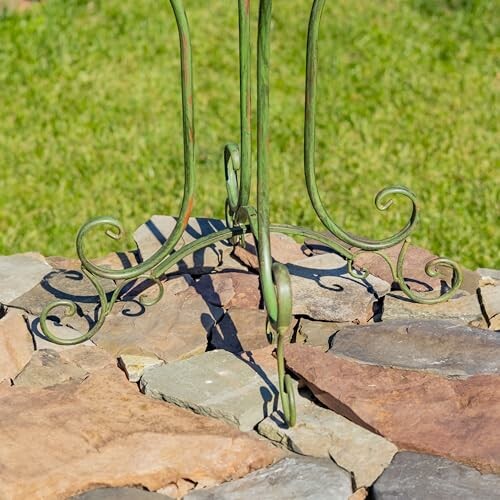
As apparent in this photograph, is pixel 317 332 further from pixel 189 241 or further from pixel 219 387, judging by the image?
pixel 189 241

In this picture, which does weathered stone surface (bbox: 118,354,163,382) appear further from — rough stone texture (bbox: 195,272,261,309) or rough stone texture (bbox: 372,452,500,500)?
rough stone texture (bbox: 372,452,500,500)

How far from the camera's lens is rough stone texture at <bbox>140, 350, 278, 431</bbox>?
286 centimetres

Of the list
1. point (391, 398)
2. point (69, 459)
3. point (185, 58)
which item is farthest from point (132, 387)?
point (185, 58)

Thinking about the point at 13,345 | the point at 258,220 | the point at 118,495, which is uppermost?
the point at 258,220

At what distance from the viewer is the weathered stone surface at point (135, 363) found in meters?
3.05

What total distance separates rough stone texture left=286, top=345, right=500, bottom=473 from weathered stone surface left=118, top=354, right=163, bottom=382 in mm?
360

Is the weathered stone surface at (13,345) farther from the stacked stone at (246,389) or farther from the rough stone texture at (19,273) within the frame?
Result: the rough stone texture at (19,273)

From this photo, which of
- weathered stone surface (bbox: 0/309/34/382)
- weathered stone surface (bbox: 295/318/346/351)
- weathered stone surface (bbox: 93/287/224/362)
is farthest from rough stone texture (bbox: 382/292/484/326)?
weathered stone surface (bbox: 0/309/34/382)

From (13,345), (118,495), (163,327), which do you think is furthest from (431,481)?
(13,345)

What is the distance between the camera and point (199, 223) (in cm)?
370

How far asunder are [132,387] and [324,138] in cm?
228

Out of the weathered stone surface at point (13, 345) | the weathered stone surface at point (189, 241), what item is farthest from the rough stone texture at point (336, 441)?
the weathered stone surface at point (189, 241)

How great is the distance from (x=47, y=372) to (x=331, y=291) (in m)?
0.84

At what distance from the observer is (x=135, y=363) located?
3096 mm
